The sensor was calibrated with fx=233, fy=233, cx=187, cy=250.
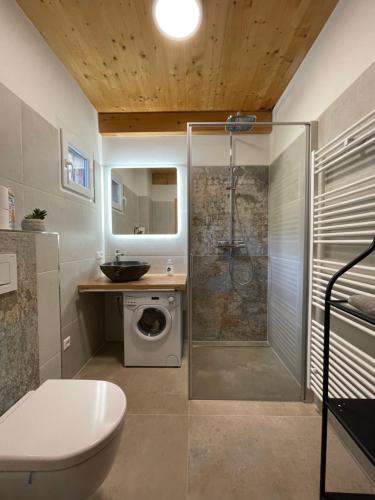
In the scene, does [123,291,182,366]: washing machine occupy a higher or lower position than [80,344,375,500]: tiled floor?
higher

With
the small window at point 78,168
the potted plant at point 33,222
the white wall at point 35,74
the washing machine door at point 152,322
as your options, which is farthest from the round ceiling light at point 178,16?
the washing machine door at point 152,322

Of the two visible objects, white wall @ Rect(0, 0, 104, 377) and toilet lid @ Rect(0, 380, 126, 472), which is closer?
toilet lid @ Rect(0, 380, 126, 472)

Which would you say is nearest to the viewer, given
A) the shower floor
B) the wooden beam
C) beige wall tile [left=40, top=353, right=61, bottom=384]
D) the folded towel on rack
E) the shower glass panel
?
the folded towel on rack

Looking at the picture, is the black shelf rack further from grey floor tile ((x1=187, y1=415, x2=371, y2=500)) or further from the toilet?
the toilet

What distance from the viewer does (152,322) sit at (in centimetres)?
231

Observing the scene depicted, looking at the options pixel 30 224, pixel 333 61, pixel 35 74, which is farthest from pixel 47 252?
pixel 333 61

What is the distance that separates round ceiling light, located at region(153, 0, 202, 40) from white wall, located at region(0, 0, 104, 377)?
2.82 feet

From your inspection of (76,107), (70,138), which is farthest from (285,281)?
Answer: (76,107)

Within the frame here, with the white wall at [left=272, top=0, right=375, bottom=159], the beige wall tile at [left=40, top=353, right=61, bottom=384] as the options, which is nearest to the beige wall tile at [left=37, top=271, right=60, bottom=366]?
the beige wall tile at [left=40, top=353, right=61, bottom=384]

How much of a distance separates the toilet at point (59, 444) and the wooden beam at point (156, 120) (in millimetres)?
2524

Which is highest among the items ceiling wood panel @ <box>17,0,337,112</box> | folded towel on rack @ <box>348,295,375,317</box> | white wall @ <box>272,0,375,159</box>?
ceiling wood panel @ <box>17,0,337,112</box>

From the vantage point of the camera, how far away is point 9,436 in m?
0.87

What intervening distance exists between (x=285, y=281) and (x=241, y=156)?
1383 mm

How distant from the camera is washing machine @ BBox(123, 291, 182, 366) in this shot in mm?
2168
